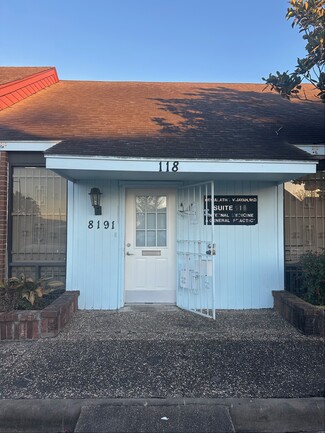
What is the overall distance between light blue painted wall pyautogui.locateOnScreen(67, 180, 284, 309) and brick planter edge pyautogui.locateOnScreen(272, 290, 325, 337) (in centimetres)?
72

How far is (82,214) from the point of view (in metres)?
5.95

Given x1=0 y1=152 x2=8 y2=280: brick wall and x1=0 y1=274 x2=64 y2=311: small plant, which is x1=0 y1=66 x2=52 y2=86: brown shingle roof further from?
x1=0 y1=274 x2=64 y2=311: small plant

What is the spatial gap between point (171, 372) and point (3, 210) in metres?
4.17

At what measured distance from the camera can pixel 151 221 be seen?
6.19 metres

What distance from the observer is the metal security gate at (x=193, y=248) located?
570 centimetres

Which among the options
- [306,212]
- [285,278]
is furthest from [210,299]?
[306,212]

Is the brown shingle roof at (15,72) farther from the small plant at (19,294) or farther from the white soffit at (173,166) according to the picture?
the small plant at (19,294)

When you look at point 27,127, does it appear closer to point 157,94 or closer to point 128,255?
point 128,255

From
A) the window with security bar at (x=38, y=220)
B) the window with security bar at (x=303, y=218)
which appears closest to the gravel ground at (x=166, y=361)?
the window with security bar at (x=38, y=220)

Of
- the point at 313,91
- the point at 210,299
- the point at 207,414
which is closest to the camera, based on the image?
Answer: the point at 207,414

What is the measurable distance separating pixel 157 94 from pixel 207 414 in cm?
718

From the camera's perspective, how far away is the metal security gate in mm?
5695

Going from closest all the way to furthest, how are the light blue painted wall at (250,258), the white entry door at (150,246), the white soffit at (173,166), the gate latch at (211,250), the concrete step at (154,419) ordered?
the concrete step at (154,419)
the white soffit at (173,166)
the gate latch at (211,250)
the light blue painted wall at (250,258)
the white entry door at (150,246)

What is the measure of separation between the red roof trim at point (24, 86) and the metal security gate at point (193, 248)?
419 cm
